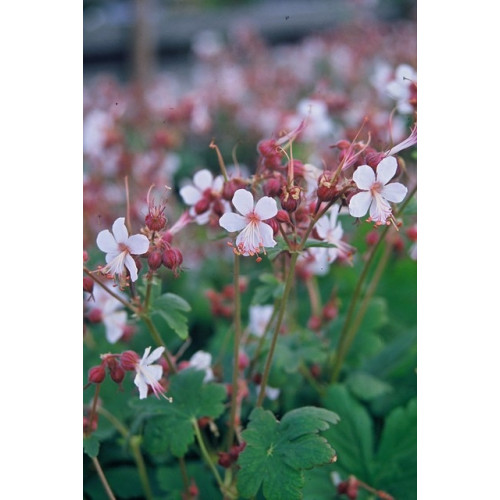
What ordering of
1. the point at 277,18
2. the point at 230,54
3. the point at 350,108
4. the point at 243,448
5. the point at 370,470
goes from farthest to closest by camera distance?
the point at 277,18 → the point at 230,54 → the point at 350,108 → the point at 370,470 → the point at 243,448

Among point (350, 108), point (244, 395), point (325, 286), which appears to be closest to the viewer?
point (244, 395)

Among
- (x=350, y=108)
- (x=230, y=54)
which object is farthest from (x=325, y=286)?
(x=230, y=54)

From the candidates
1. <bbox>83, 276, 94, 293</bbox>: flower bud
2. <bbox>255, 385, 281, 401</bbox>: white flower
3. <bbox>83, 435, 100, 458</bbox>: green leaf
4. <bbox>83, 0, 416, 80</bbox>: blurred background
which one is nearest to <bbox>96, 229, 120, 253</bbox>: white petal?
<bbox>83, 276, 94, 293</bbox>: flower bud

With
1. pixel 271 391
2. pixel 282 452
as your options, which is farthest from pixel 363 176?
pixel 271 391

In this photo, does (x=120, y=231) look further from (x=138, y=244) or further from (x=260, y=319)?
(x=260, y=319)

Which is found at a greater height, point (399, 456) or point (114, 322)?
point (114, 322)

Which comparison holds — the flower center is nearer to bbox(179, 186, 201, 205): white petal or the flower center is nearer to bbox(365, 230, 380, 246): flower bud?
bbox(179, 186, 201, 205): white petal
